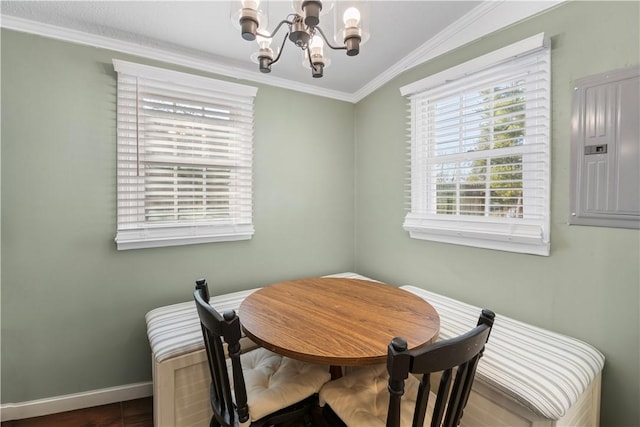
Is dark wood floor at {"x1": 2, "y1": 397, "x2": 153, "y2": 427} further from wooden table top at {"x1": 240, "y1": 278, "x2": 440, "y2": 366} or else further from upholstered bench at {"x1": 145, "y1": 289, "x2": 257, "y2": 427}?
wooden table top at {"x1": 240, "y1": 278, "x2": 440, "y2": 366}

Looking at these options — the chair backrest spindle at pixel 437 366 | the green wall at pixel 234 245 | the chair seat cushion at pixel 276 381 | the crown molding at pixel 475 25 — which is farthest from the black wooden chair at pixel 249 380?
the crown molding at pixel 475 25

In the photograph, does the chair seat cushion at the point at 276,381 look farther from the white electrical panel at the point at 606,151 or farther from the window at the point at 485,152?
the white electrical panel at the point at 606,151

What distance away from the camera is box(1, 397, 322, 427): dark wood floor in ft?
5.67

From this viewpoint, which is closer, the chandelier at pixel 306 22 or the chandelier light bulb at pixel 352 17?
the chandelier at pixel 306 22

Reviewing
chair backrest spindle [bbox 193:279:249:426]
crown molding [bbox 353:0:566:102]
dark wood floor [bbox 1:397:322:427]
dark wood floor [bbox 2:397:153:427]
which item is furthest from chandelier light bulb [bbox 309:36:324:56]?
dark wood floor [bbox 2:397:153:427]

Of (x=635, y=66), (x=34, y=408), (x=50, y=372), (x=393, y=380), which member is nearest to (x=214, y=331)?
(x=393, y=380)

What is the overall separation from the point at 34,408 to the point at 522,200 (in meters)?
3.20

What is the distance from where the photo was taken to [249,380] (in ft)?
4.26

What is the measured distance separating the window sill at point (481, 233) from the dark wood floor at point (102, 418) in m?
1.52

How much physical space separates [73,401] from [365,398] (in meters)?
1.94

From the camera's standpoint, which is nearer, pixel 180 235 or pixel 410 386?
pixel 410 386

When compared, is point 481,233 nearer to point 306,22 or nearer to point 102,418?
point 306,22

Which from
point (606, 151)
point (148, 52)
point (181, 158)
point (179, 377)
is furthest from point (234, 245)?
point (606, 151)

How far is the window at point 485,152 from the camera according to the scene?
154 cm
